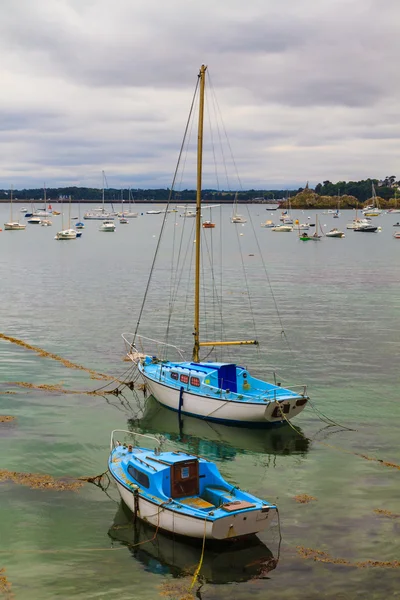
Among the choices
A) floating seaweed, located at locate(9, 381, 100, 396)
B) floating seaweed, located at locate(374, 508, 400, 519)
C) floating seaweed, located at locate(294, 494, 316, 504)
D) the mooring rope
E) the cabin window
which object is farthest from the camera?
floating seaweed, located at locate(9, 381, 100, 396)

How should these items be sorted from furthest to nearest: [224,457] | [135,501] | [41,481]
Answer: [224,457]
[41,481]
[135,501]

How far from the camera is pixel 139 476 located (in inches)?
1121

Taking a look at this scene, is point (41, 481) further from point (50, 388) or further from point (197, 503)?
point (50, 388)

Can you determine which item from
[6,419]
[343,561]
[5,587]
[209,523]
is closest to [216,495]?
[209,523]

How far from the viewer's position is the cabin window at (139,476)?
28016 mm

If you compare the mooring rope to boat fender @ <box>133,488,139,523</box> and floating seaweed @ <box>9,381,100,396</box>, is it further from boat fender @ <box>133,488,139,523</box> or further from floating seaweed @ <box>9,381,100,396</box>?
floating seaweed @ <box>9,381,100,396</box>

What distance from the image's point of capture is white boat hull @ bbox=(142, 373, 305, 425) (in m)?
39.3

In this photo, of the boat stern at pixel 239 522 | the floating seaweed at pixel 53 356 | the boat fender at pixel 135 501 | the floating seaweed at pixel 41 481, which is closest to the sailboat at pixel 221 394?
the floating seaweed at pixel 53 356

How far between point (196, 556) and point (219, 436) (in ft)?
45.9

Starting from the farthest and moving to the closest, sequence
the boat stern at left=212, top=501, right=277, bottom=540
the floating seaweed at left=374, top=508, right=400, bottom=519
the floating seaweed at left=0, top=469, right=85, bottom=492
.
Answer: the floating seaweed at left=0, top=469, right=85, bottom=492 < the floating seaweed at left=374, top=508, right=400, bottom=519 < the boat stern at left=212, top=501, right=277, bottom=540

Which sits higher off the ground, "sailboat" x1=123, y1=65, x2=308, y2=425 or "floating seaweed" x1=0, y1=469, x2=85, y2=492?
"sailboat" x1=123, y1=65, x2=308, y2=425

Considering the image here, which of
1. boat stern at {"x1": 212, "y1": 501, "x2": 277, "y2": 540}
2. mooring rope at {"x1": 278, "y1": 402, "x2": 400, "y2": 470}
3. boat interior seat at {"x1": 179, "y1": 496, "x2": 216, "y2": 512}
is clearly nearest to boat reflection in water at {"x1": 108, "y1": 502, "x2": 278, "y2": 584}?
boat stern at {"x1": 212, "y1": 501, "x2": 277, "y2": 540}

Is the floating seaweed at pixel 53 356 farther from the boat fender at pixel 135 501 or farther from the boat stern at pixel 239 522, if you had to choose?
the boat stern at pixel 239 522

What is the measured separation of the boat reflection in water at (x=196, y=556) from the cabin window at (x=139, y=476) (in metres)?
1.61
